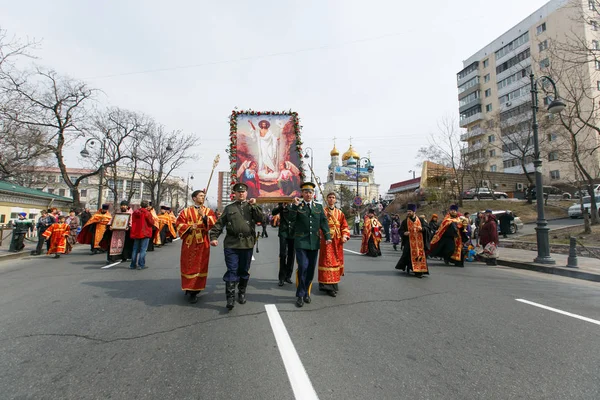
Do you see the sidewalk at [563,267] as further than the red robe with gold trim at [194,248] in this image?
Yes

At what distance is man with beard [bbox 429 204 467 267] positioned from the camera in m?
9.80

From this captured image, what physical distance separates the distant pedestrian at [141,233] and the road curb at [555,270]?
35.0 feet

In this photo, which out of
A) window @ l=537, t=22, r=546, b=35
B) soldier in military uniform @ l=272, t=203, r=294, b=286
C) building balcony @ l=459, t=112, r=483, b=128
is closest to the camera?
soldier in military uniform @ l=272, t=203, r=294, b=286

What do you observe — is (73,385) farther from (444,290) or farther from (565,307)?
(565,307)

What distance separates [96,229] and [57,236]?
1164 mm

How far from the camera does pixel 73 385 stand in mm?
2408

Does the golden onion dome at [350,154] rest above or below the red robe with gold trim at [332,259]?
above

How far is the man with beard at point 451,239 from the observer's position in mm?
9798

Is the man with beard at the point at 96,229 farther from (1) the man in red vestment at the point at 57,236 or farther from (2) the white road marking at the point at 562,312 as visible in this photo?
(2) the white road marking at the point at 562,312

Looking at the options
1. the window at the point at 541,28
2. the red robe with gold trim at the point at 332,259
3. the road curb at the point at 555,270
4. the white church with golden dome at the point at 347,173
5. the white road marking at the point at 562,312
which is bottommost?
the road curb at the point at 555,270

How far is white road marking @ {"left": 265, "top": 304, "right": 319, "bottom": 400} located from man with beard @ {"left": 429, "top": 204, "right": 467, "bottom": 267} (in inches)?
300

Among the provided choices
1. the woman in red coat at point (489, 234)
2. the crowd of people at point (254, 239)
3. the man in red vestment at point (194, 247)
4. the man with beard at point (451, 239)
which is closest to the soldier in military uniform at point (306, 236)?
the crowd of people at point (254, 239)

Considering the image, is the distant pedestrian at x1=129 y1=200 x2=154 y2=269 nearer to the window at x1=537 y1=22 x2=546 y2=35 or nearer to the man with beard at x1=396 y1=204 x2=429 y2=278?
the man with beard at x1=396 y1=204 x2=429 y2=278

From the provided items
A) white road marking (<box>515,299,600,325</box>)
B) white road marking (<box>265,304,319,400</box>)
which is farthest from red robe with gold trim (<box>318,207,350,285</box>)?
white road marking (<box>515,299,600,325</box>)
